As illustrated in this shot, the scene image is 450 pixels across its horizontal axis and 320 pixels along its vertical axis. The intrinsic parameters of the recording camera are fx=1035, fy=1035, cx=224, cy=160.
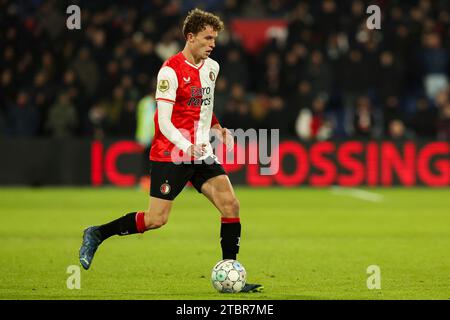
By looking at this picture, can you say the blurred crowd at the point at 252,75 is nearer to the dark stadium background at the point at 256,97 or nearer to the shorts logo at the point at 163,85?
the dark stadium background at the point at 256,97

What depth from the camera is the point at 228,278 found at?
8.05 meters

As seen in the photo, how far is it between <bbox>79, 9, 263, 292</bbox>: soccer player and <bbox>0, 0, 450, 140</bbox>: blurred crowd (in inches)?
484

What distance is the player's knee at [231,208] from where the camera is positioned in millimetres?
8336

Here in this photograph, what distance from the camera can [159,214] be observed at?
8367 millimetres

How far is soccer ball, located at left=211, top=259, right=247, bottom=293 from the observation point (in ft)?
26.4

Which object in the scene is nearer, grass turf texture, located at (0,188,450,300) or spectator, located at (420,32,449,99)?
grass turf texture, located at (0,188,450,300)

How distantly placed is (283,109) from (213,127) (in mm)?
12692

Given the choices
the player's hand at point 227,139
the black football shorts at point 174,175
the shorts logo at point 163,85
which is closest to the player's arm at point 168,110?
the shorts logo at point 163,85

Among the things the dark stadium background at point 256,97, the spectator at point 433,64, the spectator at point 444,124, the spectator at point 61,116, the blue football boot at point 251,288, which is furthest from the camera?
the spectator at point 433,64

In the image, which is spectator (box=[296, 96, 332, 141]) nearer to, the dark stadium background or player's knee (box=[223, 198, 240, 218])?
the dark stadium background

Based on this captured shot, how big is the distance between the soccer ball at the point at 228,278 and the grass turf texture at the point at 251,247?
104mm

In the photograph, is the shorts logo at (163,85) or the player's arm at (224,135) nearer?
the shorts logo at (163,85)

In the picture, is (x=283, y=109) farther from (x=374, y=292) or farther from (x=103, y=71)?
(x=374, y=292)

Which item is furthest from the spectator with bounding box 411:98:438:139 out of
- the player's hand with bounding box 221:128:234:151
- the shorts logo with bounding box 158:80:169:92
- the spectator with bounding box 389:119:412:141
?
the shorts logo with bounding box 158:80:169:92
